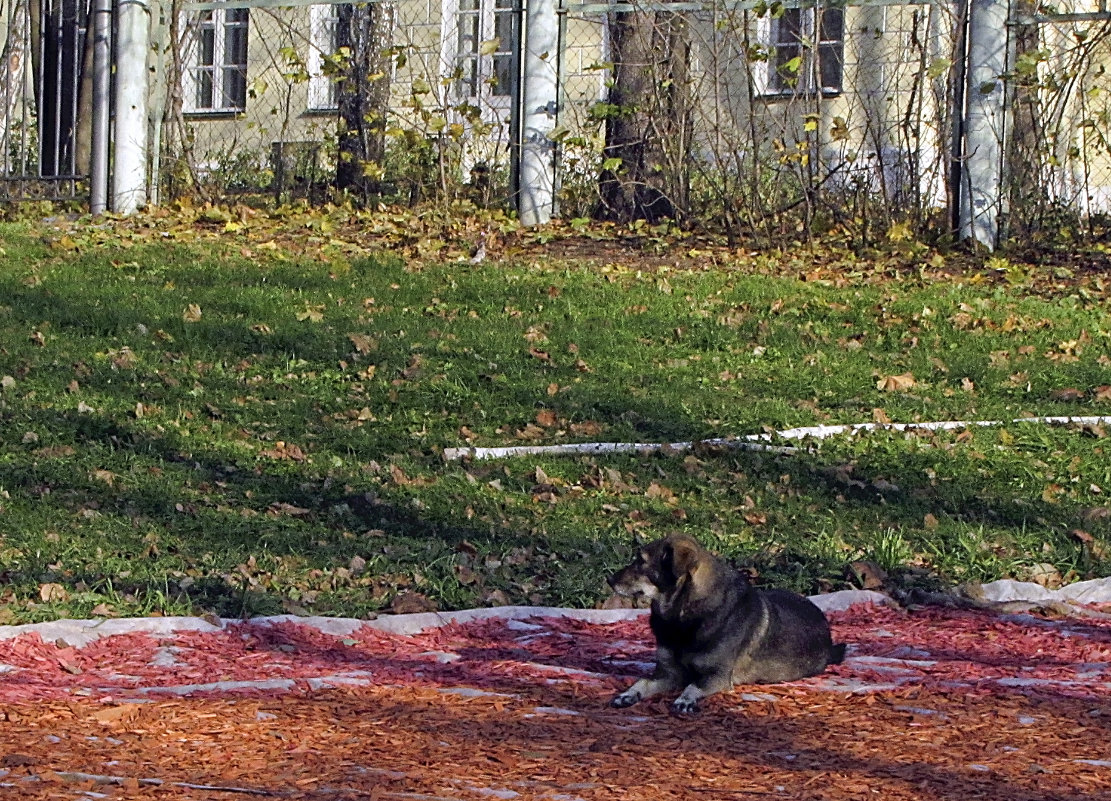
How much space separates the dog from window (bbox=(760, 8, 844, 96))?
31.9 ft

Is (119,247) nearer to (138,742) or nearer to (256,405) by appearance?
(256,405)

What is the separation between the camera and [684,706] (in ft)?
15.7

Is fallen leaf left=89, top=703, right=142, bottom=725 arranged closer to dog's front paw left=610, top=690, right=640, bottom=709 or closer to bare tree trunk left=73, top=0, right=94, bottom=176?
dog's front paw left=610, top=690, right=640, bottom=709

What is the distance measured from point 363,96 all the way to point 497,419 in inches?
338

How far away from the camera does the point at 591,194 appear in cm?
1542

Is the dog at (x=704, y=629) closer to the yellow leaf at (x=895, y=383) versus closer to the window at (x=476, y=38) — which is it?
the yellow leaf at (x=895, y=383)

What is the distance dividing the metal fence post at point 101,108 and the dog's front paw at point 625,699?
1207cm

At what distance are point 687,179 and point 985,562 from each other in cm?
867

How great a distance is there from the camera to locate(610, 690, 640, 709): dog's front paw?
191 inches

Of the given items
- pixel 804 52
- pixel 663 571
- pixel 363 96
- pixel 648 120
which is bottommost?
pixel 663 571

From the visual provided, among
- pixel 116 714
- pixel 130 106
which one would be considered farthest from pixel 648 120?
pixel 116 714

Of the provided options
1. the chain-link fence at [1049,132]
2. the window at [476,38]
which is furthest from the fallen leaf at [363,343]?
the window at [476,38]

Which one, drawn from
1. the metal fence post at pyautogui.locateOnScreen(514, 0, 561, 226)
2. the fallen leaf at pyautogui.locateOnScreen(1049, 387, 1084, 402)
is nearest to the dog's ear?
the fallen leaf at pyautogui.locateOnScreen(1049, 387, 1084, 402)

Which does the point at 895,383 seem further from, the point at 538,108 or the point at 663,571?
the point at 538,108
